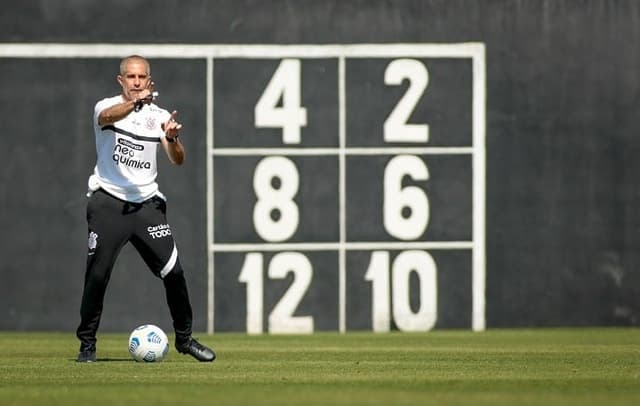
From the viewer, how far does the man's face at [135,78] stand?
11.0 meters

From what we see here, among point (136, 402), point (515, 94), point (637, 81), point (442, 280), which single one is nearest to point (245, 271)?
point (442, 280)

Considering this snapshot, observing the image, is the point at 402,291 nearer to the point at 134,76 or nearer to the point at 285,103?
the point at 285,103

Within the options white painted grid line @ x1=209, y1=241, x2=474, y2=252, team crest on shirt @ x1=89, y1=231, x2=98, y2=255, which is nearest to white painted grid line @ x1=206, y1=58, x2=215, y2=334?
white painted grid line @ x1=209, y1=241, x2=474, y2=252

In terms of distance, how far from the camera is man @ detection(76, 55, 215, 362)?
11.0 m

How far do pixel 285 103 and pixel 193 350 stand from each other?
200 inches

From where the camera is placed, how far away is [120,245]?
11.1 metres

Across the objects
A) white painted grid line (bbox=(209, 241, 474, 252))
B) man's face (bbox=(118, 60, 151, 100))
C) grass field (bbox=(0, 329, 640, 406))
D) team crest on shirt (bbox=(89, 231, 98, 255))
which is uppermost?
man's face (bbox=(118, 60, 151, 100))

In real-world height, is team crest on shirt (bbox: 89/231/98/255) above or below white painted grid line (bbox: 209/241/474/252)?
above

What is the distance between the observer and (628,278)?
16016 millimetres

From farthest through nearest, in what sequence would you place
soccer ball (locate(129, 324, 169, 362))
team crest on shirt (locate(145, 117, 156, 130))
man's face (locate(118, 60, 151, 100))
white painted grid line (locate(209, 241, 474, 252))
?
white painted grid line (locate(209, 241, 474, 252)) < team crest on shirt (locate(145, 117, 156, 130)) < soccer ball (locate(129, 324, 169, 362)) < man's face (locate(118, 60, 151, 100))

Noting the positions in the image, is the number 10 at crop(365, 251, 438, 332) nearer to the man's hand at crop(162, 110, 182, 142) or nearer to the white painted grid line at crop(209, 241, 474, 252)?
the white painted grid line at crop(209, 241, 474, 252)

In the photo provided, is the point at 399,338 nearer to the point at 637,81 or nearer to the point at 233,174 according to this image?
the point at 233,174

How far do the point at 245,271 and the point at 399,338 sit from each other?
185 centimetres

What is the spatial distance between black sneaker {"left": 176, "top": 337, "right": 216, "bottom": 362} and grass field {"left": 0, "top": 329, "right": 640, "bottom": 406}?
9cm
